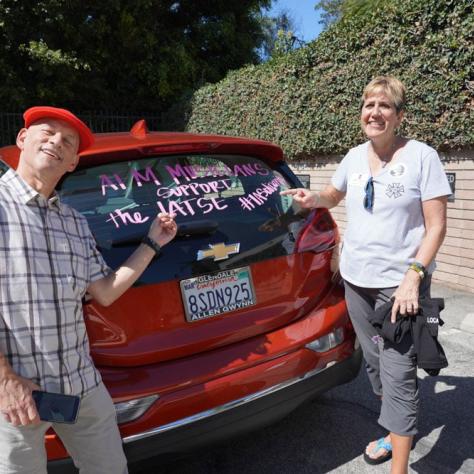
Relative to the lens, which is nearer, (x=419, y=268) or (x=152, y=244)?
(x=152, y=244)

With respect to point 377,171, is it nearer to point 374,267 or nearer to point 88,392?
point 374,267

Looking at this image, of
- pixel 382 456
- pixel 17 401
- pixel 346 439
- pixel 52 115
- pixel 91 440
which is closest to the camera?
pixel 17 401

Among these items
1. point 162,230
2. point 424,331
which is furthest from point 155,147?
point 424,331

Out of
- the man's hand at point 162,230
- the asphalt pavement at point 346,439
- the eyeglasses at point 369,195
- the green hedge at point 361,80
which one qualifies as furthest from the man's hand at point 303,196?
the green hedge at point 361,80

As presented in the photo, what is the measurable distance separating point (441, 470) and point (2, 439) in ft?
6.77

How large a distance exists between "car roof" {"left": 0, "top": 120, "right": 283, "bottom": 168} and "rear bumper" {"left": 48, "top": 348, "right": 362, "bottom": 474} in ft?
3.87

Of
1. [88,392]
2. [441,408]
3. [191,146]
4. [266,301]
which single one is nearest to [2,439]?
[88,392]

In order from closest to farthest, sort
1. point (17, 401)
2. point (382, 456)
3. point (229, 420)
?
point (17, 401) → point (229, 420) → point (382, 456)

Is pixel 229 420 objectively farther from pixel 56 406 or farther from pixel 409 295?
pixel 409 295

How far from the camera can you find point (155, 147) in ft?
7.40

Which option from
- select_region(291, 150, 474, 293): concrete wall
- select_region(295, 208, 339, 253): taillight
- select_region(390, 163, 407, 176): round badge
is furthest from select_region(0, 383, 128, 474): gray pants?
select_region(291, 150, 474, 293): concrete wall

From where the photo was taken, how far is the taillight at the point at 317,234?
8.09 ft

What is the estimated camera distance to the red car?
1.94 meters

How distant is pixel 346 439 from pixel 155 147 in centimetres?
192
